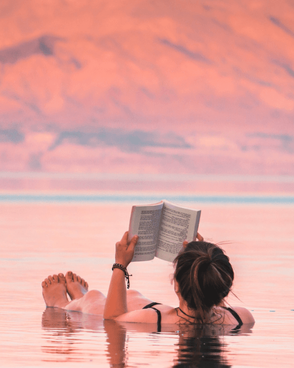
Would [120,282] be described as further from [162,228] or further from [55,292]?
[55,292]

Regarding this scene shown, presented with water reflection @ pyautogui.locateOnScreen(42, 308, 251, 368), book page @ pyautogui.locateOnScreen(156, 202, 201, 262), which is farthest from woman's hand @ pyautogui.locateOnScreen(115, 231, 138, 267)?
water reflection @ pyautogui.locateOnScreen(42, 308, 251, 368)

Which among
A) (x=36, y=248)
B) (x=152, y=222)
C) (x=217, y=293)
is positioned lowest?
(x=217, y=293)

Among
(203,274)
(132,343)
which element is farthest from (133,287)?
(203,274)

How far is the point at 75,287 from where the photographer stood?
597cm

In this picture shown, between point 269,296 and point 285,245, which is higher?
point 285,245

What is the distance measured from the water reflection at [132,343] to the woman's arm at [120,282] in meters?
0.11

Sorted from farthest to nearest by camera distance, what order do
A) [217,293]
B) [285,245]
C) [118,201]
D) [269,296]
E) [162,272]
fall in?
[118,201]
[285,245]
[162,272]
[269,296]
[217,293]

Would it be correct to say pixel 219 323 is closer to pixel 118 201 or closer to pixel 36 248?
pixel 36 248

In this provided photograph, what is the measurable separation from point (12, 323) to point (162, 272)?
2.88 meters

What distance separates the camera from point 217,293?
4215 millimetres

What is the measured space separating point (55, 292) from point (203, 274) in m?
2.07

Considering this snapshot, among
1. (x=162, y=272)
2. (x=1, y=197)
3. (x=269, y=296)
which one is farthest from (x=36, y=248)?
(x=1, y=197)

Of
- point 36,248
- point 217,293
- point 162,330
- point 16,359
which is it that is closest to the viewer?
point 16,359

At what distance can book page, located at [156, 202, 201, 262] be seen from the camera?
472 centimetres
